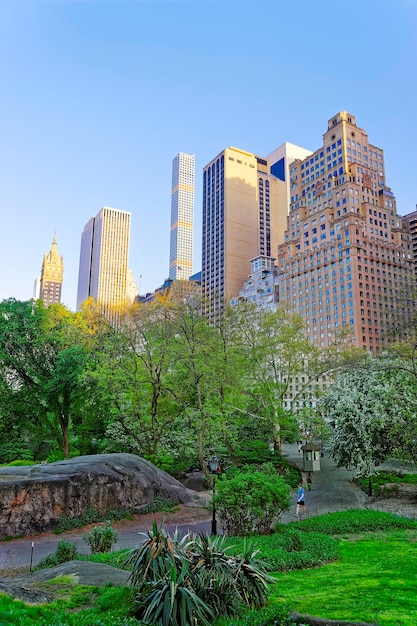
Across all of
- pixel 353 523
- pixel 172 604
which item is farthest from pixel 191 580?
pixel 353 523

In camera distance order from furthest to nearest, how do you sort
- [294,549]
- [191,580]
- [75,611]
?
[294,549] → [191,580] → [75,611]

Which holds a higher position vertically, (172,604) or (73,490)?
(172,604)

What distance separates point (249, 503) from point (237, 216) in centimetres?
16822

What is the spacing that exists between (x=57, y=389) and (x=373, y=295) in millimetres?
91944

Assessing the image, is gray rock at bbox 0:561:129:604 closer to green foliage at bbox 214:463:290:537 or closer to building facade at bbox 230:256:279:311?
green foliage at bbox 214:463:290:537

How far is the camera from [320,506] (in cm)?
2234

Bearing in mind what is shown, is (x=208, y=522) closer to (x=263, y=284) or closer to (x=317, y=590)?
(x=317, y=590)

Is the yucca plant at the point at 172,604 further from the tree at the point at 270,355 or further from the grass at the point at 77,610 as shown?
the tree at the point at 270,355

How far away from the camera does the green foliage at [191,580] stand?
6016 mm

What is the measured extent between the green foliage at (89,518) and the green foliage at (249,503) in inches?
239

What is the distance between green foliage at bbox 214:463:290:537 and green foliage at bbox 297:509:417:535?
172cm

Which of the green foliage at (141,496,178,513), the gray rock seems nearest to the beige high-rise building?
the green foliage at (141,496,178,513)

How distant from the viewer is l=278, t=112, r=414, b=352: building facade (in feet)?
342

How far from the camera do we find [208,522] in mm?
19031
